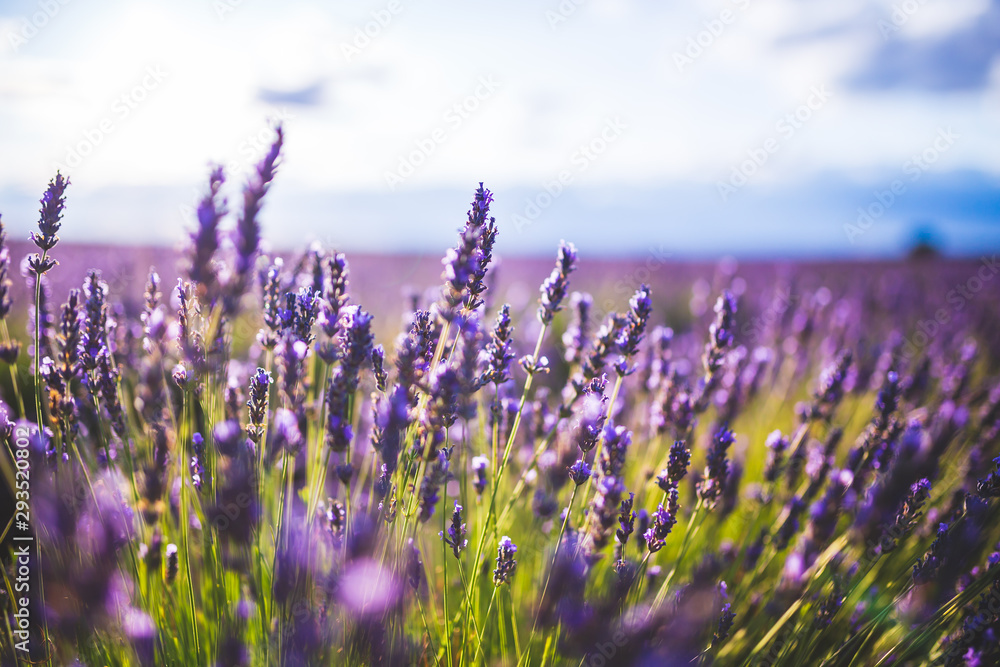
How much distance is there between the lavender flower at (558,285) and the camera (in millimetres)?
1714

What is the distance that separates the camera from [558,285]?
1.72 metres

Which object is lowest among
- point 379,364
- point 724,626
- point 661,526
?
point 724,626

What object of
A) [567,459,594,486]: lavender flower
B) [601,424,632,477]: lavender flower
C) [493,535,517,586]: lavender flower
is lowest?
[493,535,517,586]: lavender flower

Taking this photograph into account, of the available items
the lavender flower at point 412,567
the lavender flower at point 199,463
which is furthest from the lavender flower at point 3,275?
the lavender flower at point 412,567

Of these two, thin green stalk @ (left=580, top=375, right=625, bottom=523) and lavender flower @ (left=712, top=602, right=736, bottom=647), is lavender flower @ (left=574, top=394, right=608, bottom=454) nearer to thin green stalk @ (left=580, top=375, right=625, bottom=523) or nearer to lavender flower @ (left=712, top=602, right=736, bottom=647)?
thin green stalk @ (left=580, top=375, right=625, bottom=523)

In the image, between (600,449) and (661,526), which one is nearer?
(661,526)

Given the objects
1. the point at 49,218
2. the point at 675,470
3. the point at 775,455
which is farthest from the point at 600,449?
the point at 49,218

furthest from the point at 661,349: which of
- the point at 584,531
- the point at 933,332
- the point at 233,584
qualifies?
the point at 933,332

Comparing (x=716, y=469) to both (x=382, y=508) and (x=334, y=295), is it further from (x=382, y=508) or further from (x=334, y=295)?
(x=334, y=295)

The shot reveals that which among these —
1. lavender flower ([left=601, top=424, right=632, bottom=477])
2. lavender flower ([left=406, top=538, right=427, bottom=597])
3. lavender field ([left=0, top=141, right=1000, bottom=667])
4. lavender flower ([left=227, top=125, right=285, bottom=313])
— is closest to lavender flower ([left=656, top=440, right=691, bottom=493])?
lavender field ([left=0, top=141, right=1000, bottom=667])

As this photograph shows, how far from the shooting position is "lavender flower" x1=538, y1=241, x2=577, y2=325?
1714 mm

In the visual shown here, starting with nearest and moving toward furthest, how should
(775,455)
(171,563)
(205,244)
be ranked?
(205,244), (171,563), (775,455)

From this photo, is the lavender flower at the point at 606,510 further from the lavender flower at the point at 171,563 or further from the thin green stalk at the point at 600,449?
the lavender flower at the point at 171,563

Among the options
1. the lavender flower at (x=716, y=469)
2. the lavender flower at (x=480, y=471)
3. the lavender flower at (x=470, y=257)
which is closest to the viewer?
the lavender flower at (x=470, y=257)
